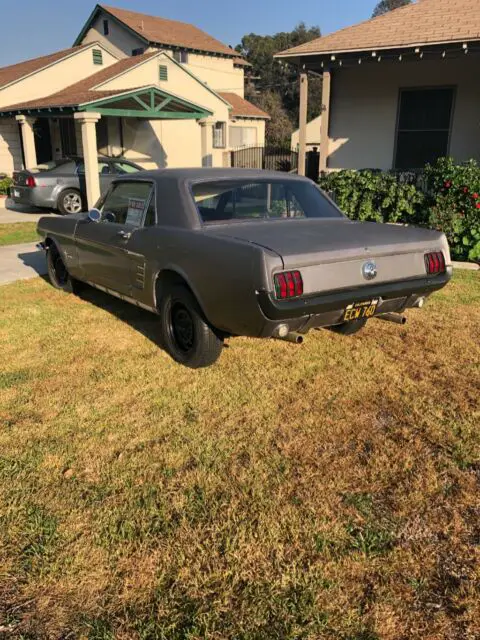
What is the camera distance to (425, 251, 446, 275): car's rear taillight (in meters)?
4.09

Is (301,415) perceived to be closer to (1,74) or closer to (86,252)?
(86,252)

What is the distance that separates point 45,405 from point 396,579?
2621mm

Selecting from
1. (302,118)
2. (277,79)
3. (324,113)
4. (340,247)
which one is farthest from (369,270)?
(277,79)

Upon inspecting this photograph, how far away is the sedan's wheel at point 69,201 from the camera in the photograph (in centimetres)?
1396

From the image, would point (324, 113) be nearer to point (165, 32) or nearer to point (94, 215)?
point (94, 215)

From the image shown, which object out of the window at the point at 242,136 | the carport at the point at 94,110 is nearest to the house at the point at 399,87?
the carport at the point at 94,110

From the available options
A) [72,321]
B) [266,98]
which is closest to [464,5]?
[72,321]

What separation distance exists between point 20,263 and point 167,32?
25.4 m

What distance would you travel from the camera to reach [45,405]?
3865 mm

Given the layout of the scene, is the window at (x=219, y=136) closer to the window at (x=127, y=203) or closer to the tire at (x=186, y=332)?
the window at (x=127, y=203)

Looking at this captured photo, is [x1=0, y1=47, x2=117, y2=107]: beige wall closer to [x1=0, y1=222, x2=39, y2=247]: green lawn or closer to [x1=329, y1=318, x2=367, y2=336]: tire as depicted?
[x1=0, y1=222, x2=39, y2=247]: green lawn

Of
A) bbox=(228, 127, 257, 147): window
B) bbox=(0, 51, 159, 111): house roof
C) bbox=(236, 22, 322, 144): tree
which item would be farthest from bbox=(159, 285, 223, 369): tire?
bbox=(236, 22, 322, 144): tree

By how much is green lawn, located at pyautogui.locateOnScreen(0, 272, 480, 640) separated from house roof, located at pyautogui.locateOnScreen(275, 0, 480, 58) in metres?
8.11

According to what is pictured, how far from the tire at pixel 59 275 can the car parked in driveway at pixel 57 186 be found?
748cm
